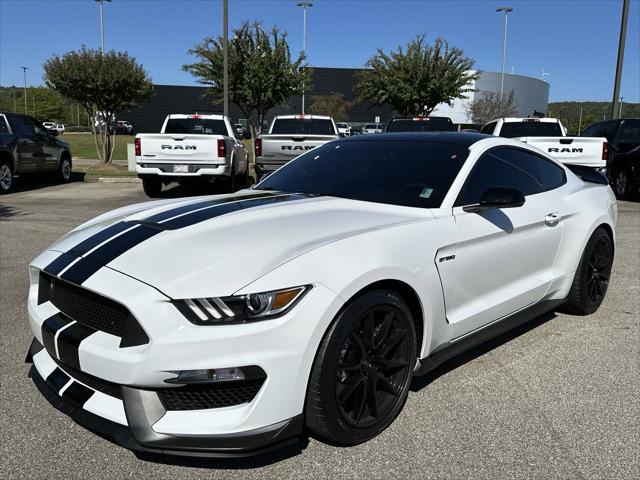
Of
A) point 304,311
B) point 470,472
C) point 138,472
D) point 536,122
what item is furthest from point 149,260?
point 536,122

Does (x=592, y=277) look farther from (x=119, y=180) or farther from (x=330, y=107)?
(x=330, y=107)

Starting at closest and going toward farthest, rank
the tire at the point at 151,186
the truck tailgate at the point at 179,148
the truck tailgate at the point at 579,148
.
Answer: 1. the truck tailgate at the point at 579,148
2. the truck tailgate at the point at 179,148
3. the tire at the point at 151,186

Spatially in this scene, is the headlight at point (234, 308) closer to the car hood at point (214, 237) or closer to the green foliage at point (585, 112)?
the car hood at point (214, 237)

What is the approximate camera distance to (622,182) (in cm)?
1370

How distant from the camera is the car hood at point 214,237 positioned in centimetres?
251

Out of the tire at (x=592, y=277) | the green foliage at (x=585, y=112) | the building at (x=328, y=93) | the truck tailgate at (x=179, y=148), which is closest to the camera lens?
the tire at (x=592, y=277)

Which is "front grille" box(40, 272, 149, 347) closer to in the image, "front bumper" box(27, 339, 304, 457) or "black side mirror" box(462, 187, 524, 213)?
"front bumper" box(27, 339, 304, 457)

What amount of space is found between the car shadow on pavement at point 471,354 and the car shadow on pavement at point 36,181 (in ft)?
41.9

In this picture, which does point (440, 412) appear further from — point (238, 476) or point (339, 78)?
point (339, 78)

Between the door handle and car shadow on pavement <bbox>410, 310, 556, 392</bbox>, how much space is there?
0.95 metres

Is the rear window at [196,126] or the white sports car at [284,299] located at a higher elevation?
the rear window at [196,126]

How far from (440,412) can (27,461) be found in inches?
84.0

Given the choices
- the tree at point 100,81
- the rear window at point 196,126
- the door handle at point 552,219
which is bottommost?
the door handle at point 552,219

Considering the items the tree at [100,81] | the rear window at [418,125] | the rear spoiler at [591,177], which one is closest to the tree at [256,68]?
the tree at [100,81]
